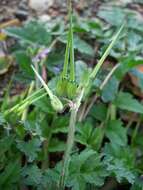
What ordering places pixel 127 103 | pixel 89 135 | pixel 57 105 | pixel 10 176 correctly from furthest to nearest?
pixel 127 103
pixel 89 135
pixel 10 176
pixel 57 105

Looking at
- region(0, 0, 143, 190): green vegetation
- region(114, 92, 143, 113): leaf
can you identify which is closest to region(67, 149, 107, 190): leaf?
region(0, 0, 143, 190): green vegetation

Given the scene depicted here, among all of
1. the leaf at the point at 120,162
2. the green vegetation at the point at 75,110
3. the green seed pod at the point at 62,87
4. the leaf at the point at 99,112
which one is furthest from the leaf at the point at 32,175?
the leaf at the point at 99,112

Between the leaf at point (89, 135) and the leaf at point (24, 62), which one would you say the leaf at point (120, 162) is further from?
the leaf at point (24, 62)

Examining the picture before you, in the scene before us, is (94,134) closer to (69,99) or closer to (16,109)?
(16,109)

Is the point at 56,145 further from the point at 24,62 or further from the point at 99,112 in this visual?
the point at 24,62

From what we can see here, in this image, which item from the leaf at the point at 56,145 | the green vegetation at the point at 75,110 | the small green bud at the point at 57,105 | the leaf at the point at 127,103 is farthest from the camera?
the leaf at the point at 127,103

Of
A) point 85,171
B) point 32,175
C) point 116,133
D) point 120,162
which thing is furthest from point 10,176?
point 116,133
